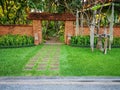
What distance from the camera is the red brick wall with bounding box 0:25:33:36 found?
21484 millimetres

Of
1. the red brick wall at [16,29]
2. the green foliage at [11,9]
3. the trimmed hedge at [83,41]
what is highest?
the green foliage at [11,9]

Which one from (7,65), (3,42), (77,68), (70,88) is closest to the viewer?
(70,88)

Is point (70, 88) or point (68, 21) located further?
point (68, 21)

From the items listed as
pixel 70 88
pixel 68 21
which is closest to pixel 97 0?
pixel 68 21

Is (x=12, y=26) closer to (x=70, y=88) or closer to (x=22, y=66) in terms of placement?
(x=22, y=66)

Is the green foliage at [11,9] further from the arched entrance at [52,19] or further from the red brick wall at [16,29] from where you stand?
the red brick wall at [16,29]

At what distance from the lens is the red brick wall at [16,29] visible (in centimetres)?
2148

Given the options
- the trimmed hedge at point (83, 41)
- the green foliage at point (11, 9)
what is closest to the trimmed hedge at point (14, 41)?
the trimmed hedge at point (83, 41)

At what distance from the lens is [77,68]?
1006 cm

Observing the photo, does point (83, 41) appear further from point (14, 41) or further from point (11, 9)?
point (11, 9)

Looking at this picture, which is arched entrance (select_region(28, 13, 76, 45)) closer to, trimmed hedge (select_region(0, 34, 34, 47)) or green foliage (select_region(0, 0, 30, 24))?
trimmed hedge (select_region(0, 34, 34, 47))

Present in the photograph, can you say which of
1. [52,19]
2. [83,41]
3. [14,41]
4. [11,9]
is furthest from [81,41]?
[11,9]

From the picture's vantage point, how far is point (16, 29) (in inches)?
853

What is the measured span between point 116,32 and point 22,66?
13294 millimetres
